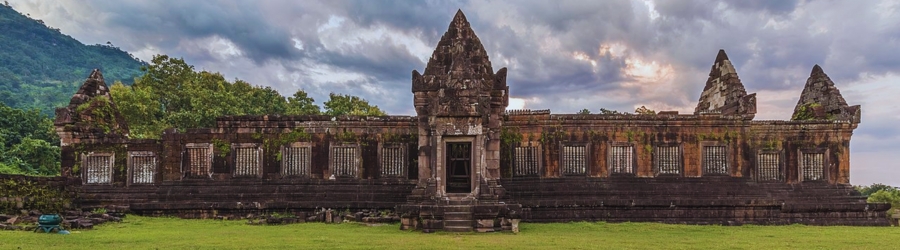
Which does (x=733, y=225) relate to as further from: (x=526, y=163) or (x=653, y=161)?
(x=526, y=163)

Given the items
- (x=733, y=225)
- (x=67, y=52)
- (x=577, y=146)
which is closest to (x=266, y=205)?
(x=577, y=146)

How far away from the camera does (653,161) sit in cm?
2044

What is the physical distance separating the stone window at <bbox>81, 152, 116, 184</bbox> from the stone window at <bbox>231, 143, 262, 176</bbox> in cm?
437

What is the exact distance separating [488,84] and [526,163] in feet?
13.7

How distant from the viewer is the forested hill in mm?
92812

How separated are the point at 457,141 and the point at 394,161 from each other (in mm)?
4671

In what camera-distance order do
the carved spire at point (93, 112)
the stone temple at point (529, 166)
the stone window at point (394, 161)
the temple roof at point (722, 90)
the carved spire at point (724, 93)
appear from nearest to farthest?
the stone temple at point (529, 166), the stone window at point (394, 161), the carved spire at point (93, 112), the carved spire at point (724, 93), the temple roof at point (722, 90)

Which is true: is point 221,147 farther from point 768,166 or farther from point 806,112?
point 806,112

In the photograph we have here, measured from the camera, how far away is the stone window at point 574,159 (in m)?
20.4

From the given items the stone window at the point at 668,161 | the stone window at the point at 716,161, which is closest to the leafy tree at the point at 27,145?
the stone window at the point at 668,161

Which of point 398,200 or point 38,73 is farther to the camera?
point 38,73

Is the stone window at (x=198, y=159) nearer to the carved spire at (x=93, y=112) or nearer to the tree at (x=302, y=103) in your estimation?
the carved spire at (x=93, y=112)

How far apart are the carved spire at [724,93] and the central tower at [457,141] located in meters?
10.3

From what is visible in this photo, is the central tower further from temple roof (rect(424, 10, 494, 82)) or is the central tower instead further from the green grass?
the green grass
